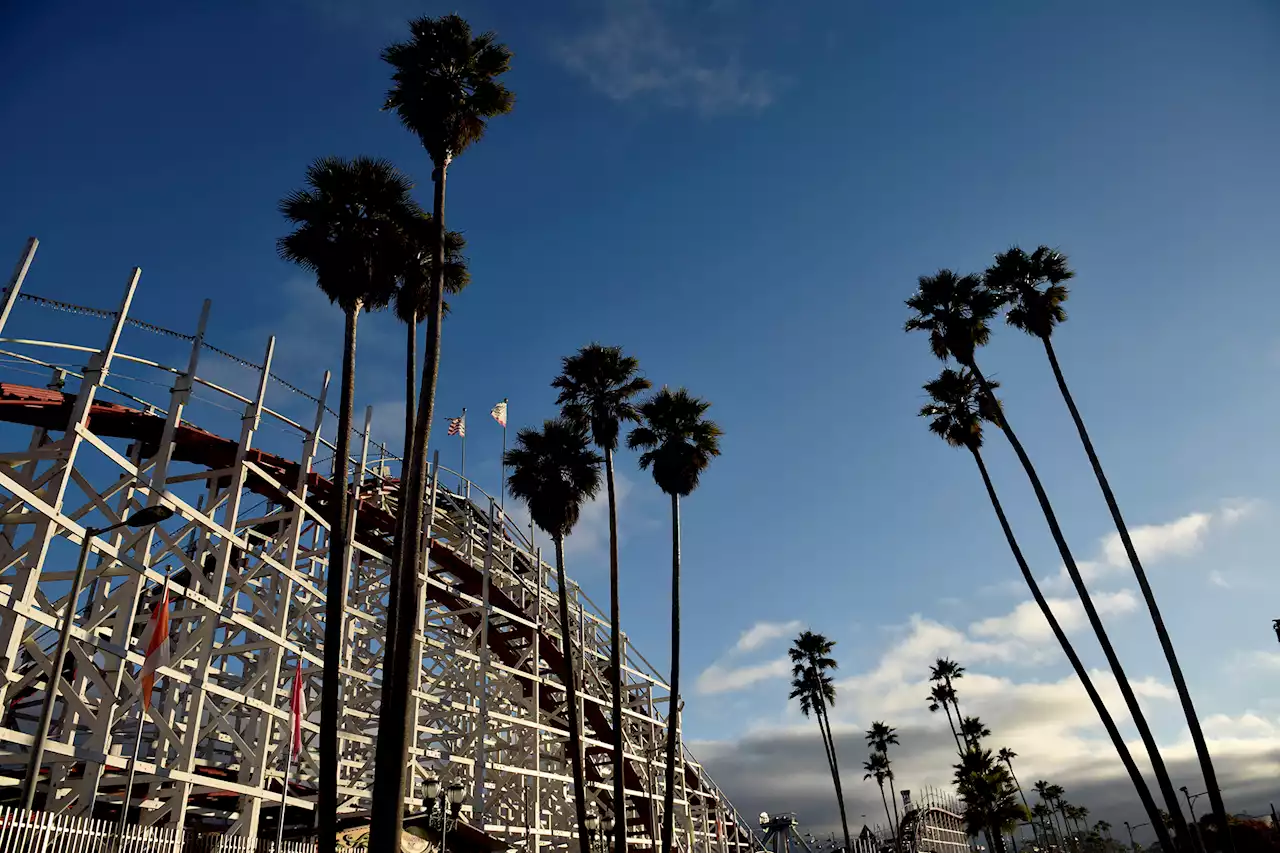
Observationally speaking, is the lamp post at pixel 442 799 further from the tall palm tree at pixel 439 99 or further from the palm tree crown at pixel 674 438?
the palm tree crown at pixel 674 438

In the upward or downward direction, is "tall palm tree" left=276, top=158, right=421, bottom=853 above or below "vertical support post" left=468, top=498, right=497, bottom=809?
above

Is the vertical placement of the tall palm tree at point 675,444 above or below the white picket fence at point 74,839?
above

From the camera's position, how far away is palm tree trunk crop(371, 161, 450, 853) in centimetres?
1244

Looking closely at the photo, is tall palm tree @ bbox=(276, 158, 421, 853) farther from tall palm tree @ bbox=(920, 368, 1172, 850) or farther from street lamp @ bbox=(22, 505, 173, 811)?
tall palm tree @ bbox=(920, 368, 1172, 850)

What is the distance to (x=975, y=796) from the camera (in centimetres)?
4619

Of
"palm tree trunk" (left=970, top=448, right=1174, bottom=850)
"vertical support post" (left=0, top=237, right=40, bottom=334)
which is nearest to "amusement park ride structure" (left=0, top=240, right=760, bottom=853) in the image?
"vertical support post" (left=0, top=237, right=40, bottom=334)

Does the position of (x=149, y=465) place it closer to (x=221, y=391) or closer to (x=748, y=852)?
(x=221, y=391)

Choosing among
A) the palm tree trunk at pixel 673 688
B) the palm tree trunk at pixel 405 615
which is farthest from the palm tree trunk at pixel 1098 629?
the palm tree trunk at pixel 405 615

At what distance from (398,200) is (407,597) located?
9.14 meters

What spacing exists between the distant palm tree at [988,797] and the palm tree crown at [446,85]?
43.1m

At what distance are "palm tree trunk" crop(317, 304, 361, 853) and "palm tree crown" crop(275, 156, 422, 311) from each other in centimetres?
70

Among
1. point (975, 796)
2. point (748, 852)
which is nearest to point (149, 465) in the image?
point (748, 852)

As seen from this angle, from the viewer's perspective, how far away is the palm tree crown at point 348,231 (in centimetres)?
1731

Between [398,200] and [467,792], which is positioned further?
[467,792]
